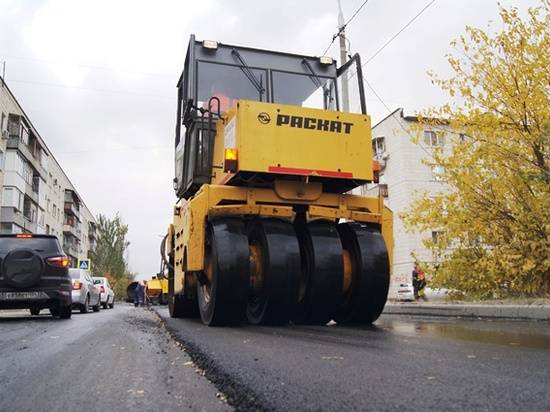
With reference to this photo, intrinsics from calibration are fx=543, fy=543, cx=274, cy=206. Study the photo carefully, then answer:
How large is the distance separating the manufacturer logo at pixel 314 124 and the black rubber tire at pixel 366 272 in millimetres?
1195

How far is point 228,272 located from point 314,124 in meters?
2.06

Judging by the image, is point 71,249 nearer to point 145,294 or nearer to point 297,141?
point 145,294

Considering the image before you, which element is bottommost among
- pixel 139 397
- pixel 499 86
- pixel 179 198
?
pixel 139 397

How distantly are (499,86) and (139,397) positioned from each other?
9.33 metres

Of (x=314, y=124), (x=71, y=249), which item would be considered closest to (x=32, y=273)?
(x=314, y=124)

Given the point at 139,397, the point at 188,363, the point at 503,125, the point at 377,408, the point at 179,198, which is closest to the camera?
the point at 377,408

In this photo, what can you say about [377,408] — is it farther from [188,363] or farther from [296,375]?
[188,363]

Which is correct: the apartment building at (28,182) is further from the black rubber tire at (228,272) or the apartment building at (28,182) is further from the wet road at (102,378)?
the wet road at (102,378)

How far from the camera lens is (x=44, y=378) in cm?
348

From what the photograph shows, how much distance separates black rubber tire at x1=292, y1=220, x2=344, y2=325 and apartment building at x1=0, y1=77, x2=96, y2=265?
40.4m

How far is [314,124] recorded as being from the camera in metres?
6.51

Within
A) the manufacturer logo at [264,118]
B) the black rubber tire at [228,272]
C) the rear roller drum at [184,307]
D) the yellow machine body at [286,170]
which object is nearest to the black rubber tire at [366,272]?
the yellow machine body at [286,170]

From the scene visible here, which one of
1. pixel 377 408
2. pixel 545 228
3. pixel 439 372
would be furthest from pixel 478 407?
pixel 545 228

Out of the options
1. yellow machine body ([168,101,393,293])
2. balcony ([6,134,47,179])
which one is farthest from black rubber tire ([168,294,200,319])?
balcony ([6,134,47,179])
